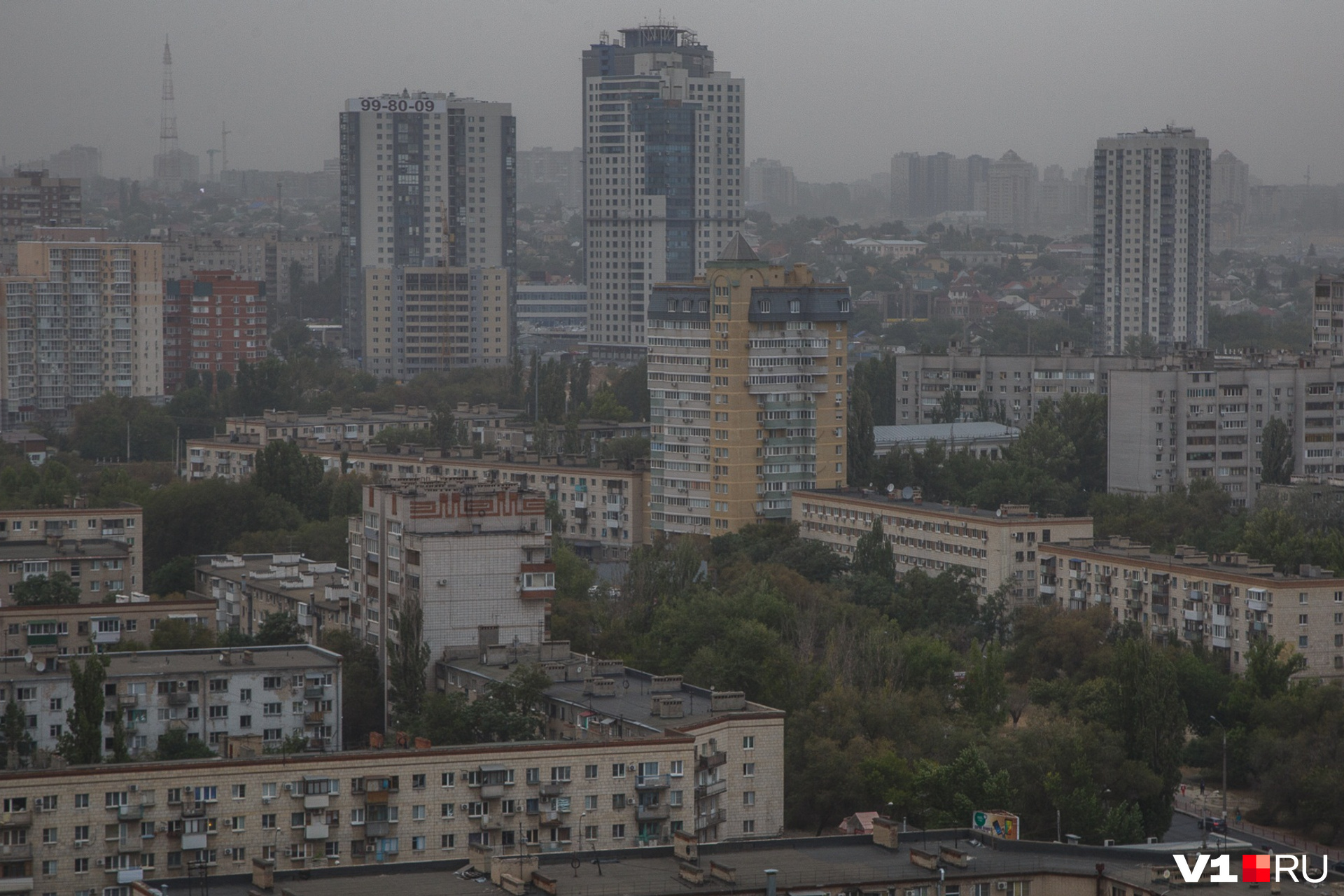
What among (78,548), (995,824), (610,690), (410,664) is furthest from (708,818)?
(78,548)

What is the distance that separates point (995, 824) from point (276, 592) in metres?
14.6

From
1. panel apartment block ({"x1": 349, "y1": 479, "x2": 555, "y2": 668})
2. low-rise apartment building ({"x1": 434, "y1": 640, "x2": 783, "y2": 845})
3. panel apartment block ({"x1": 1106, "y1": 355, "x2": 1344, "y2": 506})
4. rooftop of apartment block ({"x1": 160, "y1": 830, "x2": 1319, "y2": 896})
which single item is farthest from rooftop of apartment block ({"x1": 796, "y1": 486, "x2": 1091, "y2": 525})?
rooftop of apartment block ({"x1": 160, "y1": 830, "x2": 1319, "y2": 896})

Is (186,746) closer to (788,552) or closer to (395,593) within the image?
(395,593)

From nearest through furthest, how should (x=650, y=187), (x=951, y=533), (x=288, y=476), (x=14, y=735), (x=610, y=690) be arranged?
1. (x=14, y=735)
2. (x=610, y=690)
3. (x=951, y=533)
4. (x=288, y=476)
5. (x=650, y=187)

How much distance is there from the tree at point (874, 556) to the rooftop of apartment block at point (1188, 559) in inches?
105

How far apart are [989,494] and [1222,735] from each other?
57.6ft

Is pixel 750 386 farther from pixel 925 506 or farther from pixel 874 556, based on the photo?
pixel 874 556

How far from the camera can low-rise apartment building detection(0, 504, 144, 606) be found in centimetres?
3506

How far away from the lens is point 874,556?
4044 cm

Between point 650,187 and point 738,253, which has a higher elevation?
point 650,187

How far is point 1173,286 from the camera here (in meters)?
90.1

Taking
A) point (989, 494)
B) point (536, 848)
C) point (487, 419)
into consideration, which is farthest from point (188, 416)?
point (536, 848)

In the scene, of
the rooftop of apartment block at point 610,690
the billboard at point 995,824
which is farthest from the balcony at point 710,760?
the billboard at point 995,824

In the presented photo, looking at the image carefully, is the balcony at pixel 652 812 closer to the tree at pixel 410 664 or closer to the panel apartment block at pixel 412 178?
the tree at pixel 410 664
